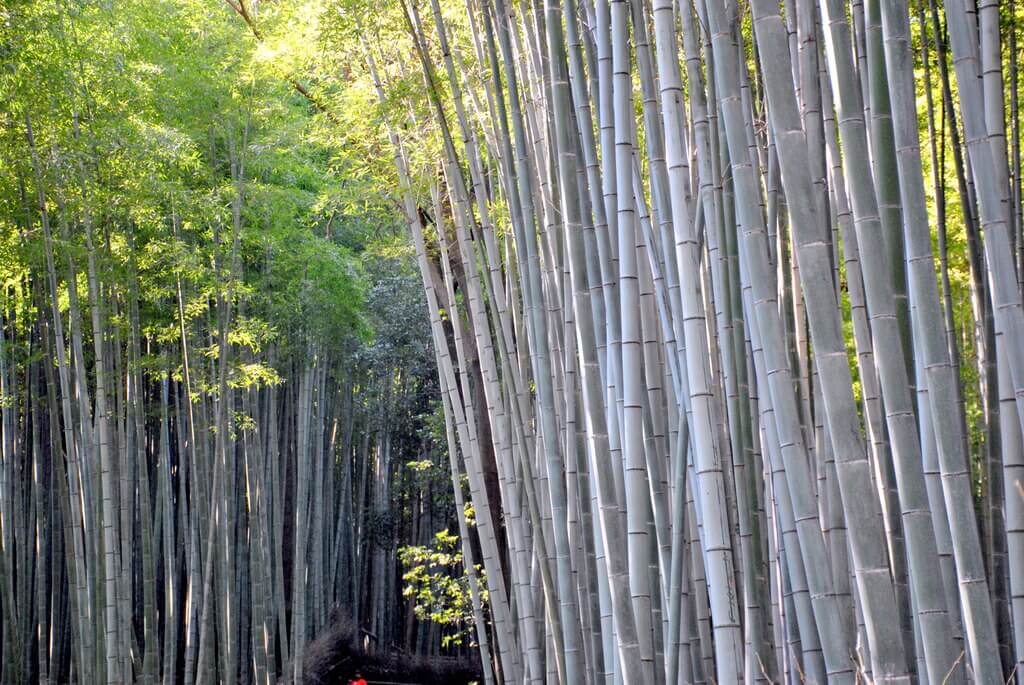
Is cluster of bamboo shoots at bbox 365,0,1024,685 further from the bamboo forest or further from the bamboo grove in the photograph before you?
the bamboo grove

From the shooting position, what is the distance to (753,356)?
94.0 inches

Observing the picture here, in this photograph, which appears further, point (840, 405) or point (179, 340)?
point (179, 340)

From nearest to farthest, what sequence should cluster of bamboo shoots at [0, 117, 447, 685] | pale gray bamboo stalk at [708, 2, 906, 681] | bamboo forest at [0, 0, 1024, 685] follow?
pale gray bamboo stalk at [708, 2, 906, 681], bamboo forest at [0, 0, 1024, 685], cluster of bamboo shoots at [0, 117, 447, 685]

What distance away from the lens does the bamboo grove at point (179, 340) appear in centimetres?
596

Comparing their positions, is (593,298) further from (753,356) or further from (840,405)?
(840,405)

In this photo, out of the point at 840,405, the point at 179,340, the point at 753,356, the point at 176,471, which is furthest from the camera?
the point at 176,471

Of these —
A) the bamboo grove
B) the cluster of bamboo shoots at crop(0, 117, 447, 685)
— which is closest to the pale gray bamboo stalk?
the bamboo grove

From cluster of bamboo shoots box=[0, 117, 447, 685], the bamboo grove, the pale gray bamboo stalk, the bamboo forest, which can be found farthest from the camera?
cluster of bamboo shoots box=[0, 117, 447, 685]

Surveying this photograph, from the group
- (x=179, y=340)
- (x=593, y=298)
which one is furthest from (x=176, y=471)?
(x=593, y=298)

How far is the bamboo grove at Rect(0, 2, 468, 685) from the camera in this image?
596 cm

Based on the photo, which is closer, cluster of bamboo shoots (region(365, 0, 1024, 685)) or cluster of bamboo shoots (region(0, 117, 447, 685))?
cluster of bamboo shoots (region(365, 0, 1024, 685))

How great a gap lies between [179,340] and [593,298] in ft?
21.6

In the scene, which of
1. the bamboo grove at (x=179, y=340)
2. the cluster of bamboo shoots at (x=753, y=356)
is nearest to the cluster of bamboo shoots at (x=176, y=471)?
the bamboo grove at (x=179, y=340)

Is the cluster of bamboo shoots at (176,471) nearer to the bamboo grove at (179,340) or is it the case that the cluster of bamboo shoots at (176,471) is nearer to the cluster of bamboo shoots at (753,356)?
the bamboo grove at (179,340)
